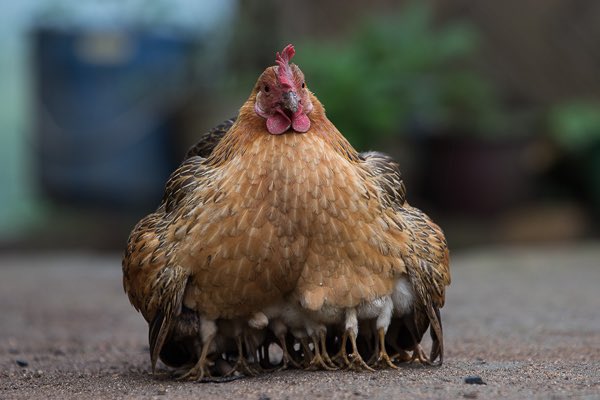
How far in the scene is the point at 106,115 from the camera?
15.2 m

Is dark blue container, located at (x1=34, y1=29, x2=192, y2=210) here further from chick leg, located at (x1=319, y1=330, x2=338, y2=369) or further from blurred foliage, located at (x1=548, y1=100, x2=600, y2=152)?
chick leg, located at (x1=319, y1=330, x2=338, y2=369)

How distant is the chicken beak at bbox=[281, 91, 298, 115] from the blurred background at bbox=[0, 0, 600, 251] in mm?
7358

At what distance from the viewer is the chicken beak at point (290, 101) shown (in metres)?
4.83

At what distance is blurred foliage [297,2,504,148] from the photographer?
40.9ft

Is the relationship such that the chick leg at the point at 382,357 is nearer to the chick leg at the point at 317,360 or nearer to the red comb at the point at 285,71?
the chick leg at the point at 317,360

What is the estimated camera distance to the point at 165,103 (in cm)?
1515

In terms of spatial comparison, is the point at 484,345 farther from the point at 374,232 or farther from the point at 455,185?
the point at 455,185

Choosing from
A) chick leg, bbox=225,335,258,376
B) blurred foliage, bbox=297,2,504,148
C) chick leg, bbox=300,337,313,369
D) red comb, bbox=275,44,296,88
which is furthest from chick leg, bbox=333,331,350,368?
blurred foliage, bbox=297,2,504,148

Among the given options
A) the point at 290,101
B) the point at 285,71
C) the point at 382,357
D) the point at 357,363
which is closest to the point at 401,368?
the point at 382,357

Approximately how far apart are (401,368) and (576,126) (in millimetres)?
8023

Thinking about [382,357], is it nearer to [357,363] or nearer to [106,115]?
[357,363]

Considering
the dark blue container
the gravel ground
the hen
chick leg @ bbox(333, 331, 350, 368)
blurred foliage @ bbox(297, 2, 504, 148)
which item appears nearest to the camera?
the gravel ground

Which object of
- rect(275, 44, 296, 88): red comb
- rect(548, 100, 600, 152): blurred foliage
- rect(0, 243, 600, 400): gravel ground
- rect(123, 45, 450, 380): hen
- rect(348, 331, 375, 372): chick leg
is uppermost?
rect(275, 44, 296, 88): red comb

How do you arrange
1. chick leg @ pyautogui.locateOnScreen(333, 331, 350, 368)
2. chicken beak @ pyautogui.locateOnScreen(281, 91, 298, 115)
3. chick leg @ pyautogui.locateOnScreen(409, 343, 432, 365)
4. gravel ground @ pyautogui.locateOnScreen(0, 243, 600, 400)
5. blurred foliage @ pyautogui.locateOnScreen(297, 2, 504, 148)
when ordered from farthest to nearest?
blurred foliage @ pyautogui.locateOnScreen(297, 2, 504, 148) < chick leg @ pyautogui.locateOnScreen(409, 343, 432, 365) < chick leg @ pyautogui.locateOnScreen(333, 331, 350, 368) < chicken beak @ pyautogui.locateOnScreen(281, 91, 298, 115) < gravel ground @ pyautogui.locateOnScreen(0, 243, 600, 400)
